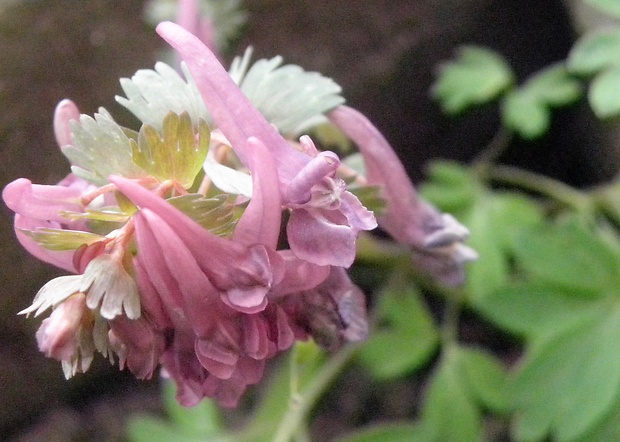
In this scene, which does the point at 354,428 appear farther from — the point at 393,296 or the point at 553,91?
the point at 553,91

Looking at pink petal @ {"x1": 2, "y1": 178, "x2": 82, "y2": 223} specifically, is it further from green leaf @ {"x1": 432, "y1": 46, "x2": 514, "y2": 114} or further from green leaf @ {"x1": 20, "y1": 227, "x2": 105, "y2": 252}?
green leaf @ {"x1": 432, "y1": 46, "x2": 514, "y2": 114}

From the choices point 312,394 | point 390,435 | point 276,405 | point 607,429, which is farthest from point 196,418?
point 607,429

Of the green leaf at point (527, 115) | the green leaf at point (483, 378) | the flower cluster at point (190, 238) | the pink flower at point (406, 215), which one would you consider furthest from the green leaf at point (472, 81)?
the flower cluster at point (190, 238)

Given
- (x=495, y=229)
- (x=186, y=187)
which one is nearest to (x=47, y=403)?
(x=495, y=229)

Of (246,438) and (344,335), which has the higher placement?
(344,335)

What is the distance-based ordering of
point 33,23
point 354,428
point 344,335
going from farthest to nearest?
point 354,428 < point 33,23 < point 344,335

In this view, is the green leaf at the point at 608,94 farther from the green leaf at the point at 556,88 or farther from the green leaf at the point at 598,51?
the green leaf at the point at 556,88

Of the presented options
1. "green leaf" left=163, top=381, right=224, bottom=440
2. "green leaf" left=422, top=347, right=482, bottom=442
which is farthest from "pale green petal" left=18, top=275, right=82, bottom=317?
"green leaf" left=163, top=381, right=224, bottom=440
